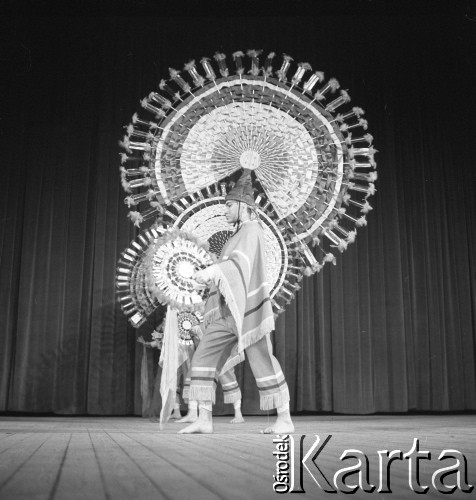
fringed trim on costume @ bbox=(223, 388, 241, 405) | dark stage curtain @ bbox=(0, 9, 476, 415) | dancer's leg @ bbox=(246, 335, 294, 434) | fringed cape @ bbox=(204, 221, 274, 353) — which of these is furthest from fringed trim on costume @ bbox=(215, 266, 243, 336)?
dark stage curtain @ bbox=(0, 9, 476, 415)

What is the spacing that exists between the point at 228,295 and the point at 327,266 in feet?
15.2

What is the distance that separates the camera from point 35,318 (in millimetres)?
7703

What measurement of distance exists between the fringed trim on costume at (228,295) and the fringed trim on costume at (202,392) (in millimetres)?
380

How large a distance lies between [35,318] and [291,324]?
3.15 metres

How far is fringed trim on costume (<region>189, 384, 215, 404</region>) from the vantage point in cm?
371

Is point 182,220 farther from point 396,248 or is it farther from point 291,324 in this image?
point 396,248

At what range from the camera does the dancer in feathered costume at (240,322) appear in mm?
3775

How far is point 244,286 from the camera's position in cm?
394

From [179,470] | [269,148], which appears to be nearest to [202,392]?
[179,470]

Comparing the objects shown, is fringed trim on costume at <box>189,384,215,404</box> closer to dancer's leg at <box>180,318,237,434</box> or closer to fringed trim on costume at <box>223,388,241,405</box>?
dancer's leg at <box>180,318,237,434</box>

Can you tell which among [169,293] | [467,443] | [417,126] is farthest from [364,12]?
[467,443]

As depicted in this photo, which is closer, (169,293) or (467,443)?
(467,443)

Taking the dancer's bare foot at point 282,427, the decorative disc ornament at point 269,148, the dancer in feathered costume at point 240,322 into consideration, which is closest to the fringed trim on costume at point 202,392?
the dancer in feathered costume at point 240,322

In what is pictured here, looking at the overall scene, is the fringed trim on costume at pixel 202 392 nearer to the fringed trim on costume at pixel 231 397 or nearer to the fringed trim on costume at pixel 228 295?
the fringed trim on costume at pixel 228 295
